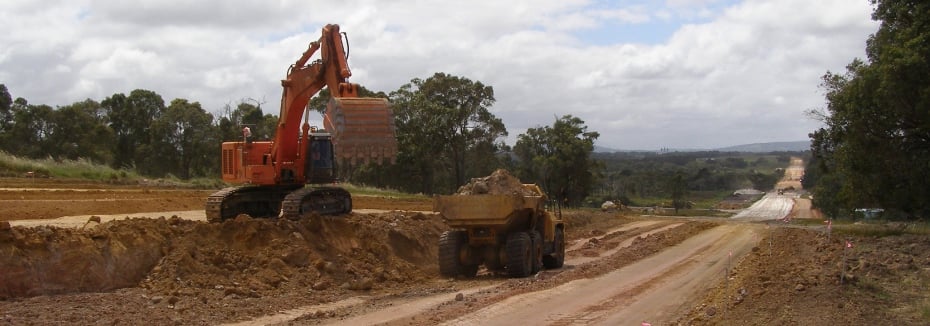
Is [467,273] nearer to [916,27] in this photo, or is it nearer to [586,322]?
[586,322]

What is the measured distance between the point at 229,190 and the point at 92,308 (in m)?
7.61

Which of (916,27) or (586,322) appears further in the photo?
(916,27)

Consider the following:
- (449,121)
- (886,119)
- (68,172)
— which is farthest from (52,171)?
(886,119)

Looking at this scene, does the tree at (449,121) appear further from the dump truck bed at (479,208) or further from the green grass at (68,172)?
the dump truck bed at (479,208)

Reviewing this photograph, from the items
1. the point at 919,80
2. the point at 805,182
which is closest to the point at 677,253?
the point at 919,80

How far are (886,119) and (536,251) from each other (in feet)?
49.3

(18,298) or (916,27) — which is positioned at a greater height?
(916,27)

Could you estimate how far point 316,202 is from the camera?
65.2 feet

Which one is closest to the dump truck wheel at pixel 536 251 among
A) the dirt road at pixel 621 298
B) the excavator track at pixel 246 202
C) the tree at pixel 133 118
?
the dirt road at pixel 621 298

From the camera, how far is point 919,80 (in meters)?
23.4

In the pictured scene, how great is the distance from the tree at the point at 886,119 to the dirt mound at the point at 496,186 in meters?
12.1

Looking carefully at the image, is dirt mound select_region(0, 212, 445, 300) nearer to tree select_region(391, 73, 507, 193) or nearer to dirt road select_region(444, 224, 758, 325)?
dirt road select_region(444, 224, 758, 325)

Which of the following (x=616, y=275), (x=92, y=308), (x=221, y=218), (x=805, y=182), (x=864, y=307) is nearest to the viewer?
(x=864, y=307)

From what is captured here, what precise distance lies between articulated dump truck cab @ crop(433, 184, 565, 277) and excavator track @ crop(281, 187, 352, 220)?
131 inches
